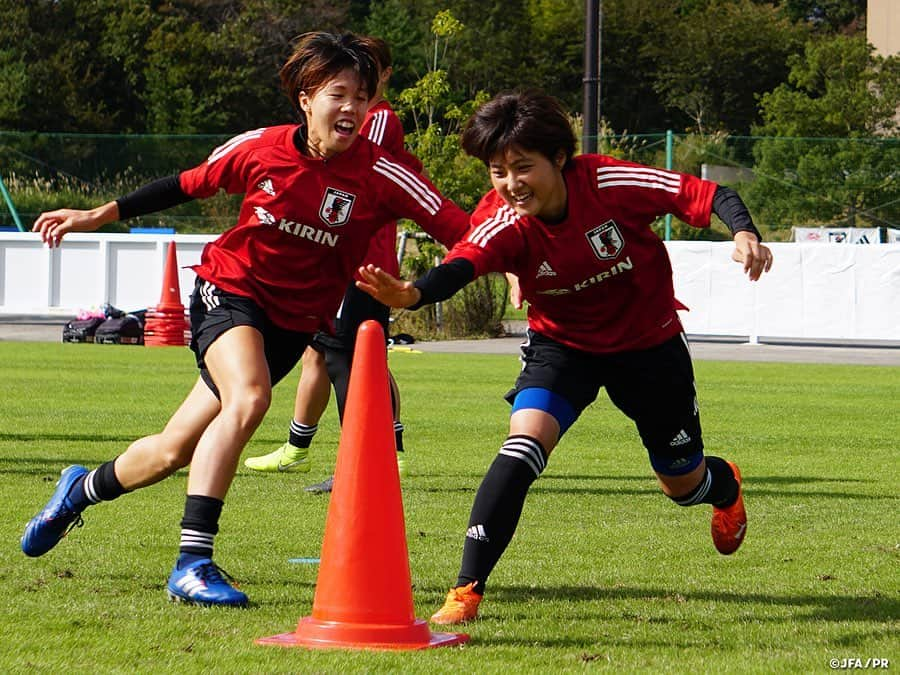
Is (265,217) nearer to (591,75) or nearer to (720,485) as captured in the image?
(720,485)

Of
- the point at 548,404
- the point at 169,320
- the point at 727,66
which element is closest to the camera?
the point at 548,404

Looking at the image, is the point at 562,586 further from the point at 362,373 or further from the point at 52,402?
the point at 52,402

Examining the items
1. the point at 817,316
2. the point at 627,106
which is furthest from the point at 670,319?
the point at 627,106

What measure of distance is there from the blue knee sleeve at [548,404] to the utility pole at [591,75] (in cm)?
2386

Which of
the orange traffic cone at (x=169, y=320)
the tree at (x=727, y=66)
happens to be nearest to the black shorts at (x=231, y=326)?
the orange traffic cone at (x=169, y=320)

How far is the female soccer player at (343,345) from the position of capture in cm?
823

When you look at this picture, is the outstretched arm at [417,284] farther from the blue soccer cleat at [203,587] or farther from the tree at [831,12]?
the tree at [831,12]

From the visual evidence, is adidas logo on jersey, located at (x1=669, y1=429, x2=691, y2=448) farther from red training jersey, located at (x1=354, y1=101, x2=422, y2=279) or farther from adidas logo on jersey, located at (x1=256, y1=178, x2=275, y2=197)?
red training jersey, located at (x1=354, y1=101, x2=422, y2=279)

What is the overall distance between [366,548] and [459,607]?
17.6 inches

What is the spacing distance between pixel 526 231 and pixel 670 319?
747mm

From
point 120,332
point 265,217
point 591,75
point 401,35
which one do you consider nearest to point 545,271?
point 265,217

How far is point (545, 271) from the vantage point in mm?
5551

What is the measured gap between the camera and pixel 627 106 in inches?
2653

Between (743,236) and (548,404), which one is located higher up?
(743,236)
